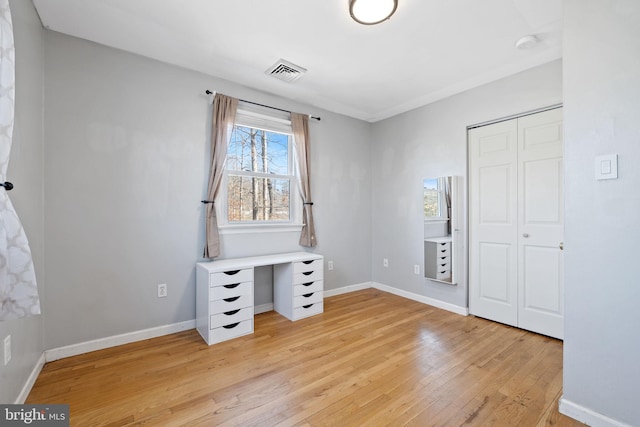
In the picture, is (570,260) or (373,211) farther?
(373,211)

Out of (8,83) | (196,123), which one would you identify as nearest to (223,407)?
(8,83)

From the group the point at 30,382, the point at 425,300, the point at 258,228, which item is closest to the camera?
the point at 30,382

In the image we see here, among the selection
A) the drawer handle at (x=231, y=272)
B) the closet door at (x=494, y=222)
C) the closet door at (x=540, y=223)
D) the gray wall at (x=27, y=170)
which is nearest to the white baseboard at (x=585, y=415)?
the closet door at (x=540, y=223)

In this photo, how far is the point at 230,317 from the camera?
8.30 feet

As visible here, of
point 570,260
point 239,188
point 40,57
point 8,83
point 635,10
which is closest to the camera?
point 8,83

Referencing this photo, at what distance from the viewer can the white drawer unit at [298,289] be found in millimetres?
2986

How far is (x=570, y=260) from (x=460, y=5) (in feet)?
5.91

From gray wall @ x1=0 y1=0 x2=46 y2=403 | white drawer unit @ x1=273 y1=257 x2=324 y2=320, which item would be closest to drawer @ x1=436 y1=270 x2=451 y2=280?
white drawer unit @ x1=273 y1=257 x2=324 y2=320

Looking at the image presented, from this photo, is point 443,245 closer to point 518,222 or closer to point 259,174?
point 518,222

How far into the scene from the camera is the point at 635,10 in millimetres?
1379

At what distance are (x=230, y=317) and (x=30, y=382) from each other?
4.23ft

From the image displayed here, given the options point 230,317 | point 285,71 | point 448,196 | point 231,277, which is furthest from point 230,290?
point 448,196

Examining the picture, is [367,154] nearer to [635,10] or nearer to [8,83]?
[635,10]

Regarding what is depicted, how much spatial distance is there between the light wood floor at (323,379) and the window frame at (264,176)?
1.10 meters
